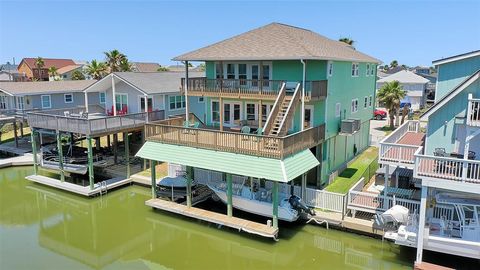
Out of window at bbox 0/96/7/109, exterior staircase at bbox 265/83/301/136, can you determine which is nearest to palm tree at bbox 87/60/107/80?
window at bbox 0/96/7/109

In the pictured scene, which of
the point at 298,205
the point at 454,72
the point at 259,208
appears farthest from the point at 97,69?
the point at 454,72

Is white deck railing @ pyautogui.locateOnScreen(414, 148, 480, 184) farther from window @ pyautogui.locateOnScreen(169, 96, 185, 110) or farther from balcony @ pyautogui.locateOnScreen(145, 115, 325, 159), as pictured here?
window @ pyautogui.locateOnScreen(169, 96, 185, 110)

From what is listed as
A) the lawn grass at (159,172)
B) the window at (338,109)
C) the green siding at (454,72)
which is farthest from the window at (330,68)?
the lawn grass at (159,172)

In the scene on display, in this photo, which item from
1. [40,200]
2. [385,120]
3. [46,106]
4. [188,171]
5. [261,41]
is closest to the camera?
[188,171]

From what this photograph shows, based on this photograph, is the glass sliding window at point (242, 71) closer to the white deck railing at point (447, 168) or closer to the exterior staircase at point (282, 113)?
the exterior staircase at point (282, 113)

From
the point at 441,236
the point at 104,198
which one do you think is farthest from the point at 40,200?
the point at 441,236

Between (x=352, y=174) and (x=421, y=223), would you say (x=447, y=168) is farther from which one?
(x=352, y=174)

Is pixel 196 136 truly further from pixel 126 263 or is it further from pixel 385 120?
pixel 385 120

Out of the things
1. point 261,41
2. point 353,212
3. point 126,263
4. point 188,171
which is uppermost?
point 261,41
